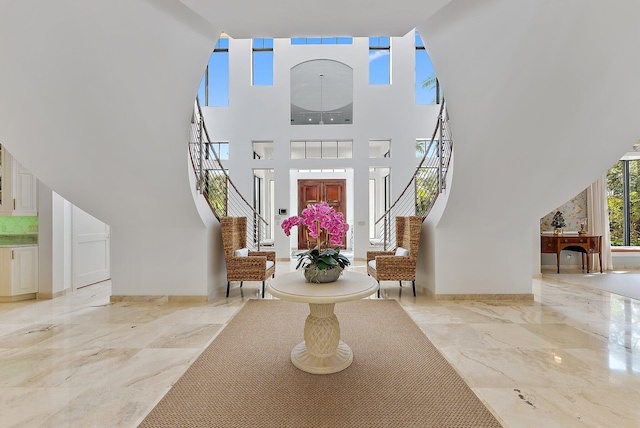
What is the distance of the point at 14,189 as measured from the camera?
3947mm

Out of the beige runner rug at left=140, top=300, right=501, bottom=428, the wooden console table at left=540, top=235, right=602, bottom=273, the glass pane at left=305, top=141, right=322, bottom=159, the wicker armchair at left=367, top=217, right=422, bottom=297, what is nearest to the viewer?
the beige runner rug at left=140, top=300, right=501, bottom=428

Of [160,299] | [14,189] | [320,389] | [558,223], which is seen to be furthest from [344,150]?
[320,389]

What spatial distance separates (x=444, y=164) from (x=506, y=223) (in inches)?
44.6

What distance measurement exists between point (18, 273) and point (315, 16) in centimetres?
490

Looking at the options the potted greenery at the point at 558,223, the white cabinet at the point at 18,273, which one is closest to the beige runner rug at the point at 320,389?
the white cabinet at the point at 18,273

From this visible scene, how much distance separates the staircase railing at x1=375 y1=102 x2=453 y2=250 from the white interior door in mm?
4806

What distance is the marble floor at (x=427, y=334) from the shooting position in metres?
1.74

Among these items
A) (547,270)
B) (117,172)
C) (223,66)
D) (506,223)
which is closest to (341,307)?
(506,223)

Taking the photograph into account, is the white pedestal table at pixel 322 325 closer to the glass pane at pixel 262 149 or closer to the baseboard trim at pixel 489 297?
the baseboard trim at pixel 489 297

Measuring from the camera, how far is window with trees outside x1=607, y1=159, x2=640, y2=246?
693 cm

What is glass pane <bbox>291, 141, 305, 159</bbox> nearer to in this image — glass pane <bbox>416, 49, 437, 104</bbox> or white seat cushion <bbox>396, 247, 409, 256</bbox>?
glass pane <bbox>416, 49, 437, 104</bbox>

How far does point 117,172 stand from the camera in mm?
3248

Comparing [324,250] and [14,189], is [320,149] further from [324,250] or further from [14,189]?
[324,250]

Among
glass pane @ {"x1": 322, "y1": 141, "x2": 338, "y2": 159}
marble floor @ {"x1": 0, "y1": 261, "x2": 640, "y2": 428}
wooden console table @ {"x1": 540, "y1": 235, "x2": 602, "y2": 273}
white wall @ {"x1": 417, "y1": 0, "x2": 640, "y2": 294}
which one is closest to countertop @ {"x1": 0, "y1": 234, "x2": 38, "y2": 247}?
marble floor @ {"x1": 0, "y1": 261, "x2": 640, "y2": 428}
